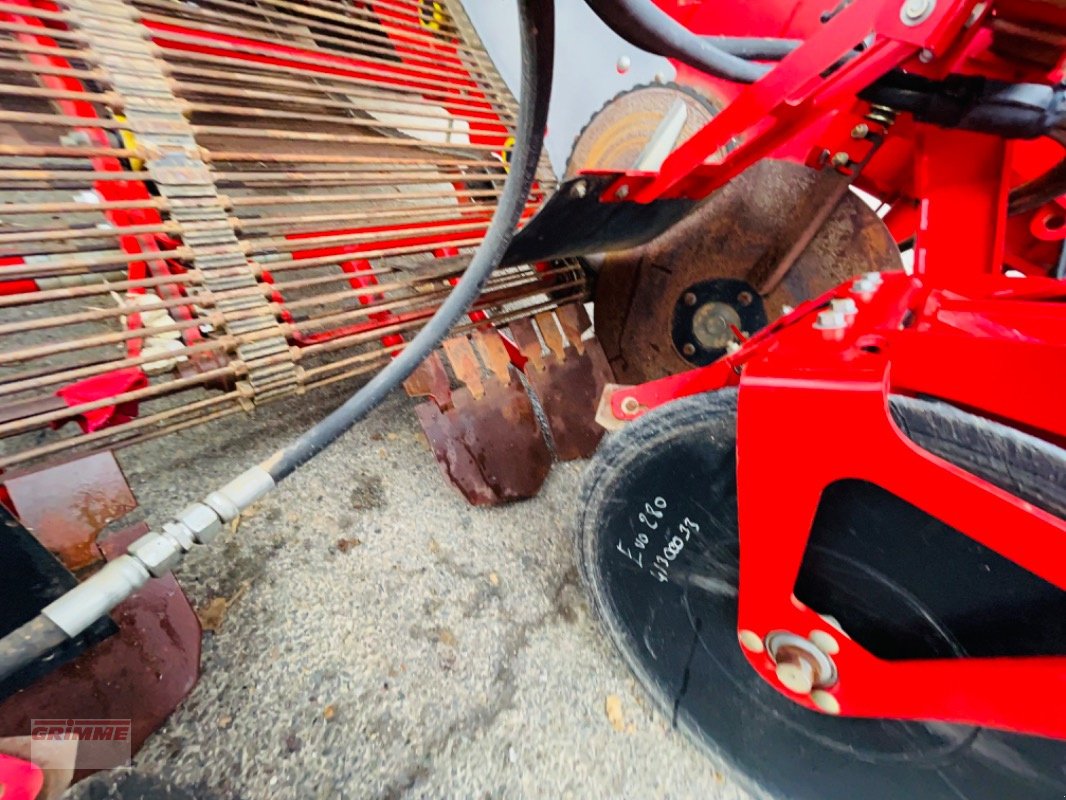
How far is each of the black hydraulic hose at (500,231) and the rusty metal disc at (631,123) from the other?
2.36 ft

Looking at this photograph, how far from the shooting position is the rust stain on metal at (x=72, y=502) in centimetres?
64

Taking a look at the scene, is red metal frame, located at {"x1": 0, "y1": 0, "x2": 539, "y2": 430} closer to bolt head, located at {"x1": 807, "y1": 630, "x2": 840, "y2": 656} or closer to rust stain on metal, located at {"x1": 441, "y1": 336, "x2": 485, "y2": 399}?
rust stain on metal, located at {"x1": 441, "y1": 336, "x2": 485, "y2": 399}

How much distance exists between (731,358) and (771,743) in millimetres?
503

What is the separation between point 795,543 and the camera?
23.0 inches

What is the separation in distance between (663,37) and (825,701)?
85cm

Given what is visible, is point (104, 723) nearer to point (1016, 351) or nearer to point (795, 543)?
point (795, 543)

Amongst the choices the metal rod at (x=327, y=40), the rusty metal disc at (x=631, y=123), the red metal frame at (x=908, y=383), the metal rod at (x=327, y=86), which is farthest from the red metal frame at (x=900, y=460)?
the metal rod at (x=327, y=40)

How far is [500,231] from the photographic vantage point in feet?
2.26

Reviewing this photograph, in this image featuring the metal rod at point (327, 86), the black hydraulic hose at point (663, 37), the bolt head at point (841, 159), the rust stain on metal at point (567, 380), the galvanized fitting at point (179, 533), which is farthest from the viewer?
the rust stain on metal at point (567, 380)

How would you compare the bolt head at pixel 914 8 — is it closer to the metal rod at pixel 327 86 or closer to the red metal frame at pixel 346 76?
the red metal frame at pixel 346 76

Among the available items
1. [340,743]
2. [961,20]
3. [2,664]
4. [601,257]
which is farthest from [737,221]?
[2,664]

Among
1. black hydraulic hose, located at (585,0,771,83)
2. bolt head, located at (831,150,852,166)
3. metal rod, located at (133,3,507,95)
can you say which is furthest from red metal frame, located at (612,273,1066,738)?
metal rod, located at (133,3,507,95)

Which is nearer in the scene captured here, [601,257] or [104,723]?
[104,723]

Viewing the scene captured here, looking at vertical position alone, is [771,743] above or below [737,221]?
below
